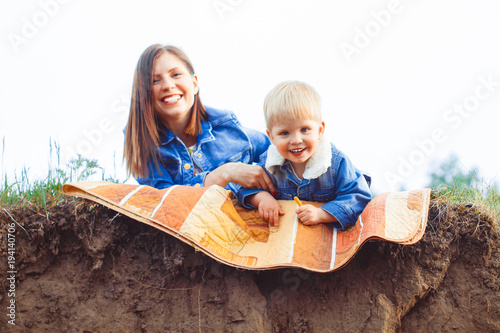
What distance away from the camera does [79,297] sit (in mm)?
2227

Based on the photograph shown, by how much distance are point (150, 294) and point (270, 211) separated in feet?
2.70

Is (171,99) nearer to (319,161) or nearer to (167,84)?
(167,84)

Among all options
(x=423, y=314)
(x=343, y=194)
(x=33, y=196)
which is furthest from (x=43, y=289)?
(x=423, y=314)

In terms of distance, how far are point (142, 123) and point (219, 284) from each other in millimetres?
1266

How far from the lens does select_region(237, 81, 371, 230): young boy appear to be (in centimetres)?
207

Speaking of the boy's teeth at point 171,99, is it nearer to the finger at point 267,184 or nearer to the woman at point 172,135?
the woman at point 172,135

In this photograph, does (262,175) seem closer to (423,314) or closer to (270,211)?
(270,211)

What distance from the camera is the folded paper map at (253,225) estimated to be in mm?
1955

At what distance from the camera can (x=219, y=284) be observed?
7.07 ft

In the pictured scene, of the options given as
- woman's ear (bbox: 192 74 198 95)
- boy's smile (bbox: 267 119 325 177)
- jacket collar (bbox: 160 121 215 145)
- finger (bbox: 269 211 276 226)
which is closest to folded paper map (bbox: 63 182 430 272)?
finger (bbox: 269 211 276 226)

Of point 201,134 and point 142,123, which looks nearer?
point 142,123

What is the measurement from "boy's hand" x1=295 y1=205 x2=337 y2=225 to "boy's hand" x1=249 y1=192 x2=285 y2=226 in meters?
0.13

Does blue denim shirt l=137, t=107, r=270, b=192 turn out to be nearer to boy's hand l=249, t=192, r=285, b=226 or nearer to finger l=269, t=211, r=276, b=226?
boy's hand l=249, t=192, r=285, b=226

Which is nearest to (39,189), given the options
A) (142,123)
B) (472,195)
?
(142,123)
